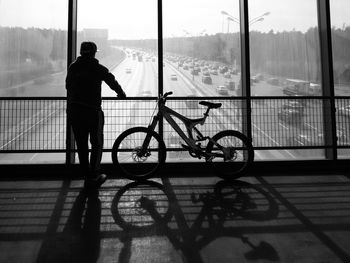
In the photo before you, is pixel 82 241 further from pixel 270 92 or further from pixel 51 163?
pixel 270 92

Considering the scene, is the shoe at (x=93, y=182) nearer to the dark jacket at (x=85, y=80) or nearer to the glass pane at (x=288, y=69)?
the dark jacket at (x=85, y=80)

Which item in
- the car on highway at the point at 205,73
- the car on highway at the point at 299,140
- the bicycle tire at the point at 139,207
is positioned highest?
the car on highway at the point at 205,73

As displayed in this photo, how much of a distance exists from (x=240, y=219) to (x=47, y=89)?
284 cm

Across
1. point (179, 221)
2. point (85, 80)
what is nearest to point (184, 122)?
point (85, 80)

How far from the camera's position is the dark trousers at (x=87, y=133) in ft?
11.3

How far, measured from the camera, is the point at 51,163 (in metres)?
4.06

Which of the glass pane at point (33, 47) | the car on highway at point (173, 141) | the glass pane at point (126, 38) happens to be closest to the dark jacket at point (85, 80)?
the glass pane at point (126, 38)

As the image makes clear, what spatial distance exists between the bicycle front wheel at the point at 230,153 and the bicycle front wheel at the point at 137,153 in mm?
576

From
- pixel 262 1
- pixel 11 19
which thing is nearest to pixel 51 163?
pixel 11 19

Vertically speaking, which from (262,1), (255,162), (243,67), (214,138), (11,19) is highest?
(262,1)

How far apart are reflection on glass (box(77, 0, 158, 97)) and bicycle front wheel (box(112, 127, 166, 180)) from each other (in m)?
0.71

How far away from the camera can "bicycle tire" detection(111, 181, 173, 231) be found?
8.55 feet

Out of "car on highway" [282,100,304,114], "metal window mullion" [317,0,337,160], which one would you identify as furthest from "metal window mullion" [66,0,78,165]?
"metal window mullion" [317,0,337,160]

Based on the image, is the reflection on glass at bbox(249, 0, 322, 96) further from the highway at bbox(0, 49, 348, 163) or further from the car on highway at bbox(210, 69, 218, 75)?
the car on highway at bbox(210, 69, 218, 75)
